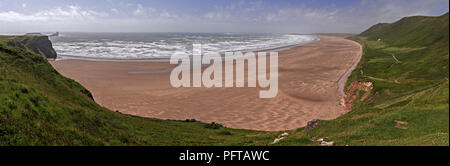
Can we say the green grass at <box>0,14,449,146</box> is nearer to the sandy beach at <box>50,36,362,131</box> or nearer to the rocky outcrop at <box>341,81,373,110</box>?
the sandy beach at <box>50,36,362,131</box>

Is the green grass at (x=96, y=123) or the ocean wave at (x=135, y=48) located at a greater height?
the ocean wave at (x=135, y=48)

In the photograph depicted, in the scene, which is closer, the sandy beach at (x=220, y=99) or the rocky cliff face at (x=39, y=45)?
the sandy beach at (x=220, y=99)

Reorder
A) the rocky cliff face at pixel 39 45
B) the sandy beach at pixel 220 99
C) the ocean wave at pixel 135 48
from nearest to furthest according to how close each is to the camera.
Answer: the sandy beach at pixel 220 99 → the rocky cliff face at pixel 39 45 → the ocean wave at pixel 135 48

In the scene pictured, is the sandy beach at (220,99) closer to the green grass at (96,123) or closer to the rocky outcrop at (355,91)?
the rocky outcrop at (355,91)

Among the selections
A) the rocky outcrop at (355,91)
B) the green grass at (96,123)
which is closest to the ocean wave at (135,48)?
the green grass at (96,123)

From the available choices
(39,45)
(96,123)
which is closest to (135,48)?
(39,45)

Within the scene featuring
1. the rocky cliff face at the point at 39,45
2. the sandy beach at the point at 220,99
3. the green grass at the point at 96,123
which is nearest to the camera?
the green grass at the point at 96,123

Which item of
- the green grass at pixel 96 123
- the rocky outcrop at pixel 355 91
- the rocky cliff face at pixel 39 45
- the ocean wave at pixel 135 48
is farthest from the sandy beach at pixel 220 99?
the ocean wave at pixel 135 48

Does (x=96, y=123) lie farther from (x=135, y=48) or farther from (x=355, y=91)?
(x=135, y=48)

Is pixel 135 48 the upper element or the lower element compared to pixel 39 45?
upper

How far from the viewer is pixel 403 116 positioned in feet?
44.7
